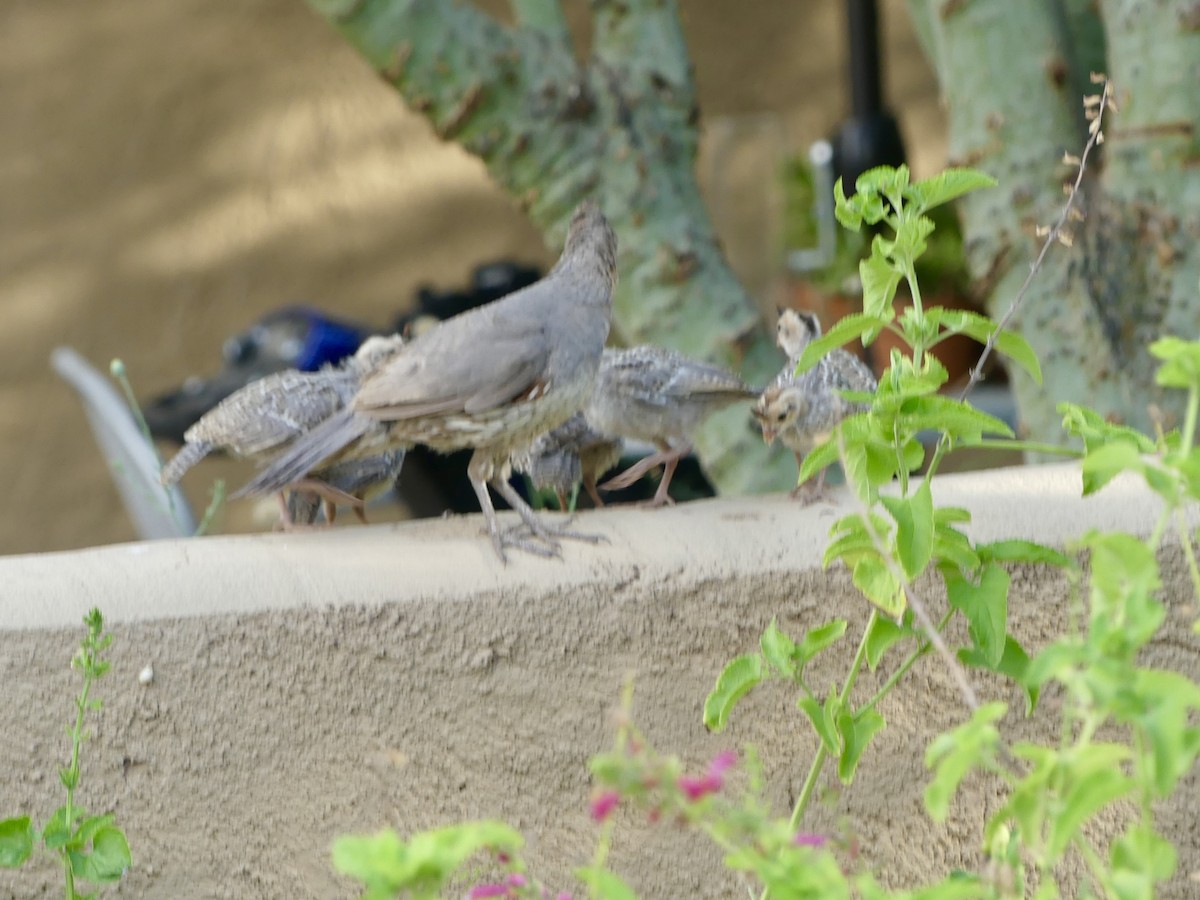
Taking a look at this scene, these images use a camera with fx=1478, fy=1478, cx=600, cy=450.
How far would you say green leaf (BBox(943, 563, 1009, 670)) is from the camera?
178 cm

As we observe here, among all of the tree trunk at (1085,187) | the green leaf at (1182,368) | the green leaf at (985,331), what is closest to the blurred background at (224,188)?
the tree trunk at (1085,187)

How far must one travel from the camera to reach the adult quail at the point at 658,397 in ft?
10.3

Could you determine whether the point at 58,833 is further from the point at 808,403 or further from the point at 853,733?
the point at 808,403

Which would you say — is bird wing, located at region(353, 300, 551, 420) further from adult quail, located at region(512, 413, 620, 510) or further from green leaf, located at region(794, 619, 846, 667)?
green leaf, located at region(794, 619, 846, 667)

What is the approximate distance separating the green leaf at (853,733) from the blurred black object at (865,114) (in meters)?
3.77

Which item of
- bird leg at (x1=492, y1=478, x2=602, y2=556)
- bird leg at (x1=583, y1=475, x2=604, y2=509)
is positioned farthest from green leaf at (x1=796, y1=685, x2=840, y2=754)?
bird leg at (x1=583, y1=475, x2=604, y2=509)

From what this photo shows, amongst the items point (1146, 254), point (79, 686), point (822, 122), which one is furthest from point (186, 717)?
point (822, 122)

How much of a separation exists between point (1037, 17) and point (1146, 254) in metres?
0.61

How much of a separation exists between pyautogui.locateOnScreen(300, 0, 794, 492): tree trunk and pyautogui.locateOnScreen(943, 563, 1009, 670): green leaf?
1759 mm

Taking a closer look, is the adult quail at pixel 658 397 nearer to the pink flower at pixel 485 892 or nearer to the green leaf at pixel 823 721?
the green leaf at pixel 823 721

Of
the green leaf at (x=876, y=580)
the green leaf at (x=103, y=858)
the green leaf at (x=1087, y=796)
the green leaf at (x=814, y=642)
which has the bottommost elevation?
the green leaf at (x=103, y=858)

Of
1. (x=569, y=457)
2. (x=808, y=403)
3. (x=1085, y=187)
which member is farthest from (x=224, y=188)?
(x=808, y=403)

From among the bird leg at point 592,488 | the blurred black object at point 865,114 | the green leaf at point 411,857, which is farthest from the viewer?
the blurred black object at point 865,114

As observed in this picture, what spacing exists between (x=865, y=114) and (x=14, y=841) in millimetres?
4414
